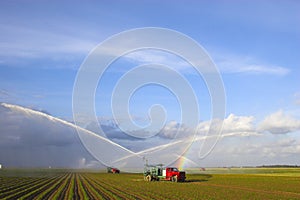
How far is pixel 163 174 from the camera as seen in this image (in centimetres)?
7138

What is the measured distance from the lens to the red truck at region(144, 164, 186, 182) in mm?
67812

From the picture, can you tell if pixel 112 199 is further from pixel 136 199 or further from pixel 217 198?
pixel 217 198

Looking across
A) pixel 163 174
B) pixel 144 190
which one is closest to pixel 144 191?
pixel 144 190

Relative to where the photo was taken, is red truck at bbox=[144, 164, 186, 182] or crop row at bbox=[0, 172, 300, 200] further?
red truck at bbox=[144, 164, 186, 182]

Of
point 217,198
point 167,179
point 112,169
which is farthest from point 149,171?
point 112,169

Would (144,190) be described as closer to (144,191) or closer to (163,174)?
(144,191)

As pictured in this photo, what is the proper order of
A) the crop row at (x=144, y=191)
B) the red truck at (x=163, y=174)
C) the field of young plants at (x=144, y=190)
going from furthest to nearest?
the red truck at (x=163, y=174) → the field of young plants at (x=144, y=190) → the crop row at (x=144, y=191)

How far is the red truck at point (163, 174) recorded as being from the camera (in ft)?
222

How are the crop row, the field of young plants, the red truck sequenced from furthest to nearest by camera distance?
the red truck < the field of young plants < the crop row

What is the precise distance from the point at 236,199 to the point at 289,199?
16.5 feet

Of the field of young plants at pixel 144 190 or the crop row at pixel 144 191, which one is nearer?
the crop row at pixel 144 191

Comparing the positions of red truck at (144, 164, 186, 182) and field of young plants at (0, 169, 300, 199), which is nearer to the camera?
field of young plants at (0, 169, 300, 199)

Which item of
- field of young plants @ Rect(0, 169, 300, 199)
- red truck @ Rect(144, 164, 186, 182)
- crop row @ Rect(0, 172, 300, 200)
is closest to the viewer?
crop row @ Rect(0, 172, 300, 200)

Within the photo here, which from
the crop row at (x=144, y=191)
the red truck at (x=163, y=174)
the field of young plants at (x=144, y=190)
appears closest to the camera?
the crop row at (x=144, y=191)
